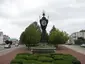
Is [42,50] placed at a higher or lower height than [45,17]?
lower

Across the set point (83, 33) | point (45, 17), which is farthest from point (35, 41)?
point (83, 33)

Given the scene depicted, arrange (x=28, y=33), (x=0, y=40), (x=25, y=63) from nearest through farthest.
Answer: (x=25, y=63) < (x=28, y=33) < (x=0, y=40)

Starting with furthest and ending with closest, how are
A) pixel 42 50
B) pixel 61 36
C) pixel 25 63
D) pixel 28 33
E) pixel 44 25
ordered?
pixel 61 36 → pixel 28 33 → pixel 44 25 → pixel 42 50 → pixel 25 63

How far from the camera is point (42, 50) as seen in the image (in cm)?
3934

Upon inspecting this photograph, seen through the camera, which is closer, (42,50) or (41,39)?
(42,50)

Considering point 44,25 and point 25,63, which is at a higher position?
point 44,25

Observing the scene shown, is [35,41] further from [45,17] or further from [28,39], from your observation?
[45,17]

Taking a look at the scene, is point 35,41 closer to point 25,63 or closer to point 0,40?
point 25,63

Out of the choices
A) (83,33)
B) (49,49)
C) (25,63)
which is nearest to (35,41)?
(49,49)

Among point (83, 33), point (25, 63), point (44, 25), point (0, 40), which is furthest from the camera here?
point (83, 33)

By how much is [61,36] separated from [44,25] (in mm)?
12082

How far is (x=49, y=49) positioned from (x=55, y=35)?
34.2 meters

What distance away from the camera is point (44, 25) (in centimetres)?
6234

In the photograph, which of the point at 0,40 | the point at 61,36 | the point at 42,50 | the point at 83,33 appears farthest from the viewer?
the point at 83,33
